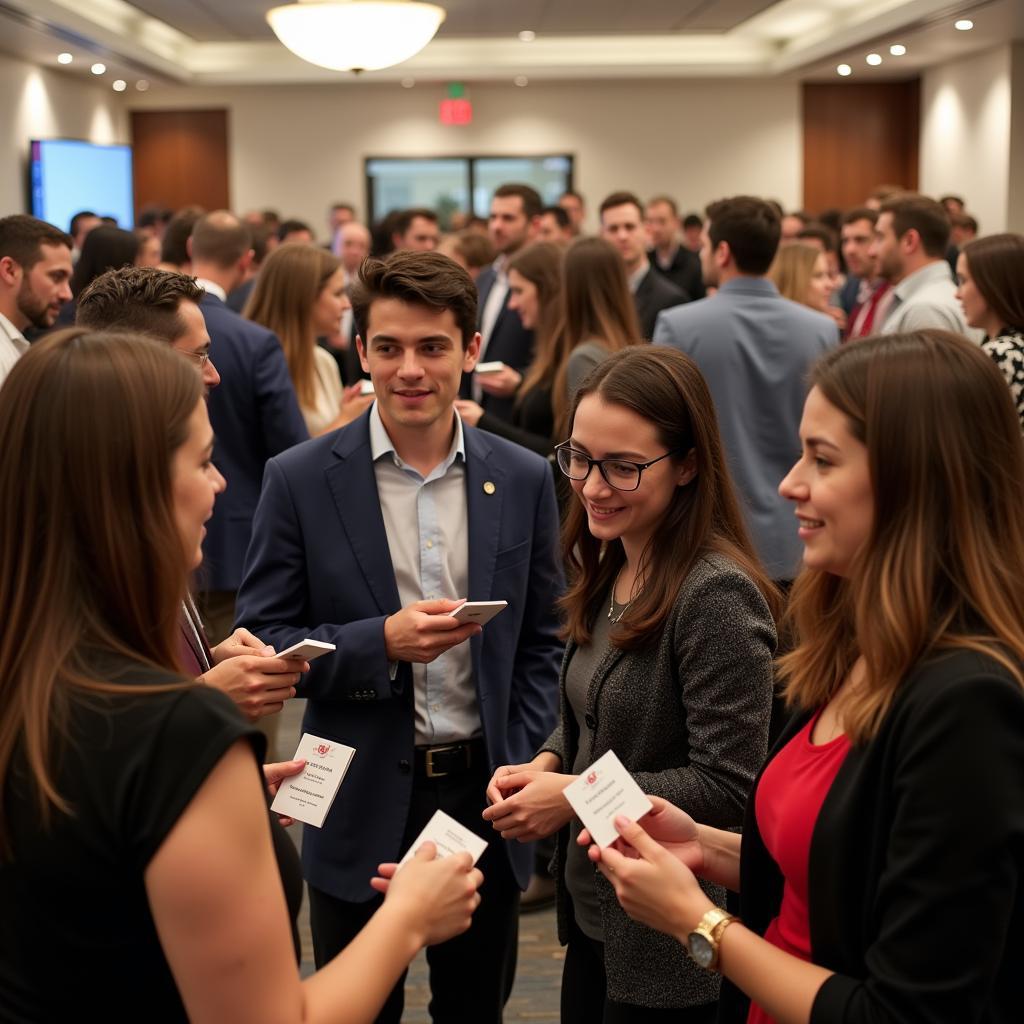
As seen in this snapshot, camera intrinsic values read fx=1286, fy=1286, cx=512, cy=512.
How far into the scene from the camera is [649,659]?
1956mm

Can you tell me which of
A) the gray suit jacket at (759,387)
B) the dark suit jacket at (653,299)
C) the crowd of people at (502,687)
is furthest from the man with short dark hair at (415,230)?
the crowd of people at (502,687)

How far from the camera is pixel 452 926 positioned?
153 cm

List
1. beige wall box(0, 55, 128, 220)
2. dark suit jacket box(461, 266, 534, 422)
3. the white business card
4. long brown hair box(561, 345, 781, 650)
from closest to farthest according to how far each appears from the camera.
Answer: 1. the white business card
2. long brown hair box(561, 345, 781, 650)
3. dark suit jacket box(461, 266, 534, 422)
4. beige wall box(0, 55, 128, 220)

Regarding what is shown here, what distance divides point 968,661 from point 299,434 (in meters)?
3.08

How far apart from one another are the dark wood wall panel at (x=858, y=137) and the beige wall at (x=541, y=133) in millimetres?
221

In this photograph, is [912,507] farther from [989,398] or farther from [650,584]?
[650,584]

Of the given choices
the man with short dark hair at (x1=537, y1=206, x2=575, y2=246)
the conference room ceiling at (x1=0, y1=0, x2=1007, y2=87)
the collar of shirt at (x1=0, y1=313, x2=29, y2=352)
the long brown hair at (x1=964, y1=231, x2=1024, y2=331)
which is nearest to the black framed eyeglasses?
the long brown hair at (x1=964, y1=231, x2=1024, y2=331)

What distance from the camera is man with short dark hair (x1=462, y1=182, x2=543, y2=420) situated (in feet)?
15.9

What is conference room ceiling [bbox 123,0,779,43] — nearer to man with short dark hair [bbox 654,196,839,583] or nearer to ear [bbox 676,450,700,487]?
man with short dark hair [bbox 654,196,839,583]

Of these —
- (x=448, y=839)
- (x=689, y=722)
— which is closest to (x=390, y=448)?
(x=689, y=722)

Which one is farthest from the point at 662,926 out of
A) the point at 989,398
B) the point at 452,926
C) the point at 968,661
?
the point at 989,398

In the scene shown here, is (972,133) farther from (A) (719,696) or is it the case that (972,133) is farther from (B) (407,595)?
(A) (719,696)

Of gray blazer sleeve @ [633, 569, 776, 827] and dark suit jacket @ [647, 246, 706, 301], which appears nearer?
gray blazer sleeve @ [633, 569, 776, 827]

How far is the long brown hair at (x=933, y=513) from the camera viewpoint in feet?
4.56
